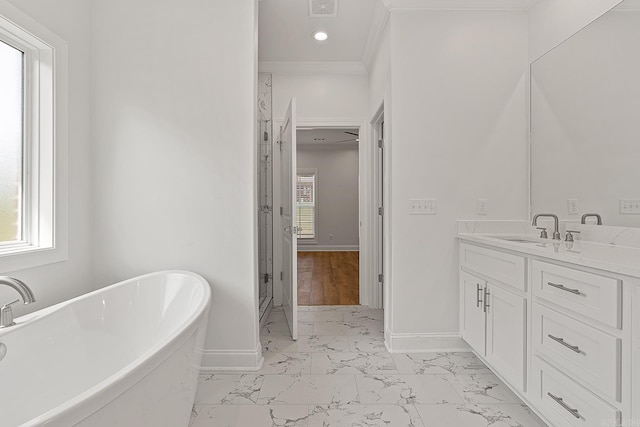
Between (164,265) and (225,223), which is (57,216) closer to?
(164,265)

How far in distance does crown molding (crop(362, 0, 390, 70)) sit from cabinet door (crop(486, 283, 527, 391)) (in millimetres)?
2150

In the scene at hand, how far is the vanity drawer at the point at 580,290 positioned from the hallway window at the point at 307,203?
7.22 metres

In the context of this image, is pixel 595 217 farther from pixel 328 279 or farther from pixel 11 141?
pixel 328 279

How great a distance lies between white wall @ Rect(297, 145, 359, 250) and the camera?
8.69 metres

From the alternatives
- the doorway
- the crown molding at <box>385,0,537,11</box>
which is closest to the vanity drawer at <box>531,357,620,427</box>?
the crown molding at <box>385,0,537,11</box>

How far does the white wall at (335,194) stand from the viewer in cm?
869

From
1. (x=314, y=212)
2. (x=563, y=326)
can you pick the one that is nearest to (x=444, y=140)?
(x=563, y=326)

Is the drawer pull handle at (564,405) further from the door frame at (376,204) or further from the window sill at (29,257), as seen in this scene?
the window sill at (29,257)

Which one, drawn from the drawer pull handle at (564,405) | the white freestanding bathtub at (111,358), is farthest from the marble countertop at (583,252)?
the white freestanding bathtub at (111,358)

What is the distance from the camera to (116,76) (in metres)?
2.23

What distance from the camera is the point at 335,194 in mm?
8750

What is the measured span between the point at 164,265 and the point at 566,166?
2752 mm

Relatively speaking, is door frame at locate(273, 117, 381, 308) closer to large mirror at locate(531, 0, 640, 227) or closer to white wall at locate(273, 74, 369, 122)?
white wall at locate(273, 74, 369, 122)

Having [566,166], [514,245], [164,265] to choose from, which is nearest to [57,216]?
[164,265]
